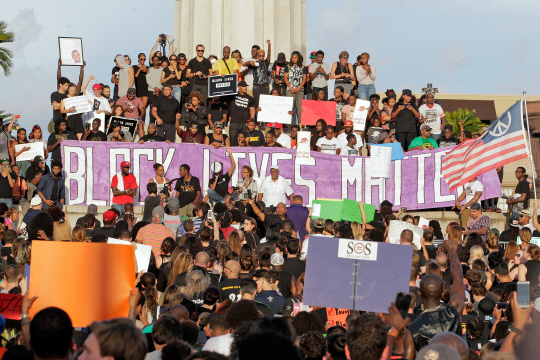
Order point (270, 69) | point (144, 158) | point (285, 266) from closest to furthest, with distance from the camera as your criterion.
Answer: point (285, 266) < point (144, 158) < point (270, 69)

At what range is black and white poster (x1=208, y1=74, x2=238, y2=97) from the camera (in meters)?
19.2

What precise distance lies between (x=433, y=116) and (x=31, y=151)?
32.2 feet

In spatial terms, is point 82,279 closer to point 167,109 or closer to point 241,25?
point 167,109

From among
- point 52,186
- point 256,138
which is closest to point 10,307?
point 52,186

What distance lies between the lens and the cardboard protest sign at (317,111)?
1905 centimetres

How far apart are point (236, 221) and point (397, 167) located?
6395 millimetres

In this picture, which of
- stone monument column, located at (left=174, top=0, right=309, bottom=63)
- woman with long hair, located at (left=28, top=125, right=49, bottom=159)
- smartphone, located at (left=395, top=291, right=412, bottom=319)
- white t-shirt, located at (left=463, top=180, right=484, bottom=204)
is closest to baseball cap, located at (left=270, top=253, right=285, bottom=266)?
smartphone, located at (left=395, top=291, right=412, bottom=319)

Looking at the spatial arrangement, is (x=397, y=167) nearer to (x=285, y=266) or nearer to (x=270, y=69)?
(x=270, y=69)

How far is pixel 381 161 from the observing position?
58.1 feet

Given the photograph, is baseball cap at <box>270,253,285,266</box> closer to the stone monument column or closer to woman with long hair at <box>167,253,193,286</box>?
woman with long hair at <box>167,253,193,286</box>

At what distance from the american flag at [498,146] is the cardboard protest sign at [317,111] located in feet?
20.6

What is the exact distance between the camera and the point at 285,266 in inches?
370

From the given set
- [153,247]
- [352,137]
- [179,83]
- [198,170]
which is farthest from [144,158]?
[153,247]

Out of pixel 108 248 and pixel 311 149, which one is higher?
pixel 311 149
